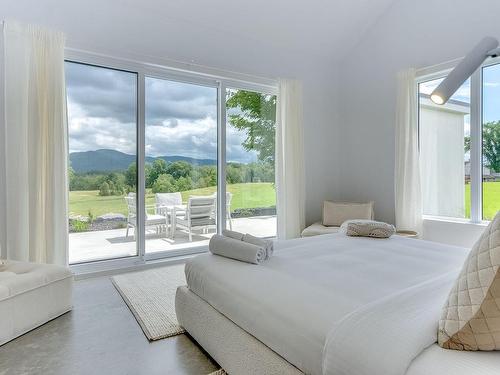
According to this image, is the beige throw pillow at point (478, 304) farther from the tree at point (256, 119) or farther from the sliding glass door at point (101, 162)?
the tree at point (256, 119)

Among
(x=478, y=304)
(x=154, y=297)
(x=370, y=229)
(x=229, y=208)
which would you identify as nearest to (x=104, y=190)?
(x=154, y=297)

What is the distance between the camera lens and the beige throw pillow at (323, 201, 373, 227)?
4297 millimetres

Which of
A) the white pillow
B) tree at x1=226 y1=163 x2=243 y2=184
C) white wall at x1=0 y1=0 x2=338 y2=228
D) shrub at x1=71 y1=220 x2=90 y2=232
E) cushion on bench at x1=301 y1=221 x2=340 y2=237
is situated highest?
white wall at x1=0 y1=0 x2=338 y2=228

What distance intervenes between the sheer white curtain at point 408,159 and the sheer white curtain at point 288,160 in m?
1.29

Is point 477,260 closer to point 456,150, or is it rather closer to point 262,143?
point 456,150

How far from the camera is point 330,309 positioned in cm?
122

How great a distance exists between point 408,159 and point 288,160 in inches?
59.2

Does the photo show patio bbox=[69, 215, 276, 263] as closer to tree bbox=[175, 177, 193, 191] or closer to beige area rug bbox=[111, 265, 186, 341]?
beige area rug bbox=[111, 265, 186, 341]

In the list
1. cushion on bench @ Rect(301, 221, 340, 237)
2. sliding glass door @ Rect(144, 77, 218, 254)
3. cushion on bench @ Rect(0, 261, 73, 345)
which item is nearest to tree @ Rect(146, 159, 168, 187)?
sliding glass door @ Rect(144, 77, 218, 254)

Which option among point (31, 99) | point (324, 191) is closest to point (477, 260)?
point (31, 99)

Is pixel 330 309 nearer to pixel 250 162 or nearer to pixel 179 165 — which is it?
pixel 179 165

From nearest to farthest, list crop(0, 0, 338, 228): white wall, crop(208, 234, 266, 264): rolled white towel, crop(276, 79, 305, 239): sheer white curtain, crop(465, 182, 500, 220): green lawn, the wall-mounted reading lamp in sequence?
the wall-mounted reading lamp, crop(208, 234, 266, 264): rolled white towel, crop(0, 0, 338, 228): white wall, crop(465, 182, 500, 220): green lawn, crop(276, 79, 305, 239): sheer white curtain

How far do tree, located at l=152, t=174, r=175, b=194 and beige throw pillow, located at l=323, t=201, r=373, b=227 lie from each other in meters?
2.08

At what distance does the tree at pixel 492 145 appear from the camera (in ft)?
11.8
